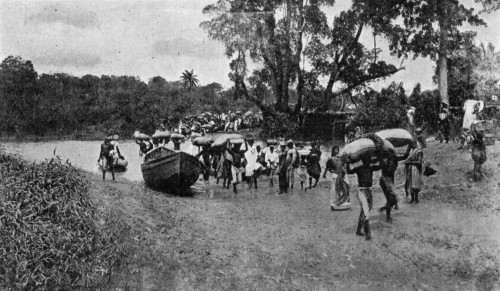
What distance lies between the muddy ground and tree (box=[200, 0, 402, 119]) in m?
12.2

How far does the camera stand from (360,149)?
9023mm

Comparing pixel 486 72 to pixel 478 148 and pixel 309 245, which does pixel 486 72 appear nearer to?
pixel 478 148

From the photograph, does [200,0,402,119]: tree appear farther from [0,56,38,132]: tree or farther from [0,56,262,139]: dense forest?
[0,56,38,132]: tree

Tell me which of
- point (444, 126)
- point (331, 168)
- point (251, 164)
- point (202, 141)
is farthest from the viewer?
point (444, 126)

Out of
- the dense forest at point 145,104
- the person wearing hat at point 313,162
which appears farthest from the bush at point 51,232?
the dense forest at point 145,104

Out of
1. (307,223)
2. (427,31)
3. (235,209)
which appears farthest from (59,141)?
(427,31)

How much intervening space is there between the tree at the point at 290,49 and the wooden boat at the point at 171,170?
989 centimetres

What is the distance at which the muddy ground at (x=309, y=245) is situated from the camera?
7.23 metres

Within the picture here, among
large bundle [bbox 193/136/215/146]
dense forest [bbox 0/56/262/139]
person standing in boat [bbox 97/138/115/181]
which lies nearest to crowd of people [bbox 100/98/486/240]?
person standing in boat [bbox 97/138/115/181]

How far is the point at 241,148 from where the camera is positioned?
16.5 m

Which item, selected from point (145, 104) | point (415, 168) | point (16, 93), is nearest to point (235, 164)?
point (415, 168)

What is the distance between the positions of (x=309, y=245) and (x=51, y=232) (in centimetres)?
473

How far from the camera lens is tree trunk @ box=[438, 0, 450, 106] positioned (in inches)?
880

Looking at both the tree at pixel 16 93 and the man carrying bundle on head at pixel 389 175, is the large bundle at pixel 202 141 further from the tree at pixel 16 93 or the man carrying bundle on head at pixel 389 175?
the man carrying bundle on head at pixel 389 175
